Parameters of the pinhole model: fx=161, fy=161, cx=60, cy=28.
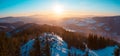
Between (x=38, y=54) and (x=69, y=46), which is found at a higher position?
(x=38, y=54)

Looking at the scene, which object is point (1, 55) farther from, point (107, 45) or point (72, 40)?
point (107, 45)

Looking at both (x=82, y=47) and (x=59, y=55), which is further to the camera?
(x=82, y=47)

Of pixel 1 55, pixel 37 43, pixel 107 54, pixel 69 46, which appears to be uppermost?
pixel 37 43

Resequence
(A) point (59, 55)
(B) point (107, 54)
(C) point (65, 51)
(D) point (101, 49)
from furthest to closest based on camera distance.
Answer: (D) point (101, 49) < (B) point (107, 54) < (C) point (65, 51) < (A) point (59, 55)

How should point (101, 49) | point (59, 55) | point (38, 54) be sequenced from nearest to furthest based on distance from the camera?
point (38, 54) → point (59, 55) → point (101, 49)

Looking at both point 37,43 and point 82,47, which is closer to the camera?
point 37,43

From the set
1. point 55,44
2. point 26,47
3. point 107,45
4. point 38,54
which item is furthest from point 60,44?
point 38,54

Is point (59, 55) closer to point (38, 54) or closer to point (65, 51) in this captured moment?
point (65, 51)

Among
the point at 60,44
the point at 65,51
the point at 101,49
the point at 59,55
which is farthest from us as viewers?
the point at 101,49

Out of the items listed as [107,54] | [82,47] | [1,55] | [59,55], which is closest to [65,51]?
[59,55]
